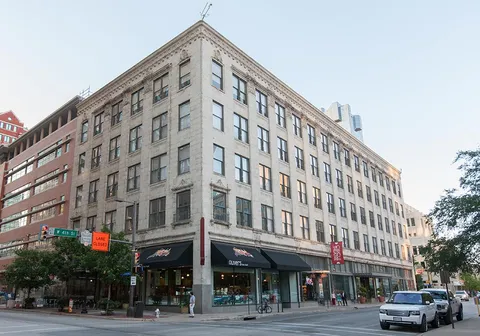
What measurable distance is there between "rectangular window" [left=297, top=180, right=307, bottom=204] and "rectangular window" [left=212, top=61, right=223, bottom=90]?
13995mm

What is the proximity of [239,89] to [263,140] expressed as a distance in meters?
5.40

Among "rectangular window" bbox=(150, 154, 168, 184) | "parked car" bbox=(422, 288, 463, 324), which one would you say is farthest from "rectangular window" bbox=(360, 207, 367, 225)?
"rectangular window" bbox=(150, 154, 168, 184)

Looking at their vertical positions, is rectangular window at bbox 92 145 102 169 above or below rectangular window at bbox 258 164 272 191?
above

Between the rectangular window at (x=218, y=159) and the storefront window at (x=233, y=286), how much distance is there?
7.78 m

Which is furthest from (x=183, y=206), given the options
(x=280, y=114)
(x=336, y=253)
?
(x=336, y=253)

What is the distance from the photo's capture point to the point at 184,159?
3309 centimetres

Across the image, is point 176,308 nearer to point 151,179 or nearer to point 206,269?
point 206,269

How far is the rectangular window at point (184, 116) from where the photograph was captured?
1337 inches

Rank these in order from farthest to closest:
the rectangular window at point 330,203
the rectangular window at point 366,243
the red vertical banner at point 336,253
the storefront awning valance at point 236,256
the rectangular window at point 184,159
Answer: the rectangular window at point 366,243 → the rectangular window at point 330,203 → the red vertical banner at point 336,253 → the rectangular window at point 184,159 → the storefront awning valance at point 236,256

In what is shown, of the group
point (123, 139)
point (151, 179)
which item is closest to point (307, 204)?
point (151, 179)

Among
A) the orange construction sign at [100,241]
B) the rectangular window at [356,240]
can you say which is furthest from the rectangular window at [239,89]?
the rectangular window at [356,240]

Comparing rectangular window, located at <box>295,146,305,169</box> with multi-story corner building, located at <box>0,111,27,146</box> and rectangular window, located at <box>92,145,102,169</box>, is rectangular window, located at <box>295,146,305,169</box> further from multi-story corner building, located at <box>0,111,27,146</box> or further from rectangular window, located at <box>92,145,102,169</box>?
multi-story corner building, located at <box>0,111,27,146</box>

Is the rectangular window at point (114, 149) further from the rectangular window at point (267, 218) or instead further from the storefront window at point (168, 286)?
the rectangular window at point (267, 218)

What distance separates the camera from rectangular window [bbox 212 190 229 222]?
1234 inches
